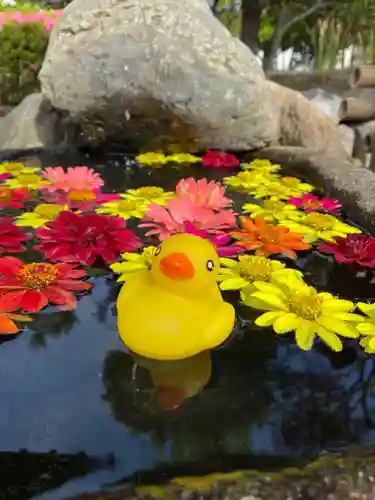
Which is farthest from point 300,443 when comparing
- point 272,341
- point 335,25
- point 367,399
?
point 335,25

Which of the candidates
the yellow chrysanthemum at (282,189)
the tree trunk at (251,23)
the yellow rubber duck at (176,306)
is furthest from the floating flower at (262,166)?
the tree trunk at (251,23)

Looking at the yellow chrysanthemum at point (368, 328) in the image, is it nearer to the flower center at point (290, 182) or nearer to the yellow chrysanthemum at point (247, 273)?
the yellow chrysanthemum at point (247, 273)

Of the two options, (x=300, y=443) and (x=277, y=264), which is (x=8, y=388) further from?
(x=277, y=264)

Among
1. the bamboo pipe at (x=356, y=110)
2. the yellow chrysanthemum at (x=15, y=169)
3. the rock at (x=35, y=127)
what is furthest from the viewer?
the bamboo pipe at (x=356, y=110)

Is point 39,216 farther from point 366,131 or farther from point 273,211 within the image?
point 366,131

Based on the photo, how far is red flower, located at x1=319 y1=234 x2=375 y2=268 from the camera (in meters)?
1.59

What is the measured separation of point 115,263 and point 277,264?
41 cm

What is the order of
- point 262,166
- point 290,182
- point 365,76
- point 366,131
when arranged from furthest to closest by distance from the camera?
point 366,131
point 365,76
point 262,166
point 290,182

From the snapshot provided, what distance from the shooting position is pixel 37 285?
135 cm

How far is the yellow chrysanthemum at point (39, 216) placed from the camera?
1805mm

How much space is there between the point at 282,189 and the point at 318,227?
49 cm

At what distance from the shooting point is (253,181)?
245cm

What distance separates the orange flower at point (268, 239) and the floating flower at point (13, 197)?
2.57ft

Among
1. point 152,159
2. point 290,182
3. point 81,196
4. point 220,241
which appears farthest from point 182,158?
point 220,241
